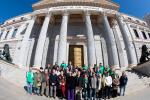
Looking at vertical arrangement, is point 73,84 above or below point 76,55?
below

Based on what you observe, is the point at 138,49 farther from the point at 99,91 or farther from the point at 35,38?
the point at 99,91

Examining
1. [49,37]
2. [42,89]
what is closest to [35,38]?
[49,37]

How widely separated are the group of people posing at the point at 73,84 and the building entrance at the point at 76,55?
18652mm

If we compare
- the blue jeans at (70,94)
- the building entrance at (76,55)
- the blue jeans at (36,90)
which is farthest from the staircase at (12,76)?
the building entrance at (76,55)

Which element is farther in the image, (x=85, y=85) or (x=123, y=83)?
(x=123, y=83)

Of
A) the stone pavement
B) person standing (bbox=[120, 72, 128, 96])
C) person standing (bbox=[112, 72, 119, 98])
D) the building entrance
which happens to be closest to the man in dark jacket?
the stone pavement

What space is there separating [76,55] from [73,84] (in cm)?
2080

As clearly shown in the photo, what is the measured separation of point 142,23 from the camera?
47625mm

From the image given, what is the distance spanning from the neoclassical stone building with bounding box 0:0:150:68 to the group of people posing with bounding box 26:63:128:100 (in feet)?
44.8

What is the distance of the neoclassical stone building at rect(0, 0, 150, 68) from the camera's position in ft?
93.0

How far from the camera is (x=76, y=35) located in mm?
33719

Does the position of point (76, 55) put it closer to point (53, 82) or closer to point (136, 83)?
point (136, 83)

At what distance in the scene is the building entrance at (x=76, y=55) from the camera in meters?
31.4

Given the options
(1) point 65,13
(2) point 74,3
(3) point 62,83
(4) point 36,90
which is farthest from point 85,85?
(2) point 74,3
